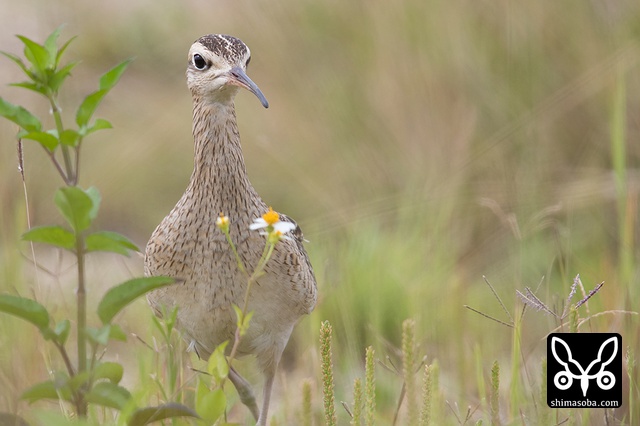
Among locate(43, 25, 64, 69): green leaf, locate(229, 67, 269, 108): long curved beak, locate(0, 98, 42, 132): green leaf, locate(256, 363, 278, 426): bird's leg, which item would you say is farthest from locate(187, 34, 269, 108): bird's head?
locate(0, 98, 42, 132): green leaf

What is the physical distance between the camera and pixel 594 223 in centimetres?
624

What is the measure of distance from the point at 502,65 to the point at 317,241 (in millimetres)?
1663

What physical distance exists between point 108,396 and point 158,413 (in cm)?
14

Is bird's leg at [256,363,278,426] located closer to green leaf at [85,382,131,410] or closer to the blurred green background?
the blurred green background

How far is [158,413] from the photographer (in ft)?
8.61

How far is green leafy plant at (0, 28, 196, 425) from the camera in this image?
2449 mm

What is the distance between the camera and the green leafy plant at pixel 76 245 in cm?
245

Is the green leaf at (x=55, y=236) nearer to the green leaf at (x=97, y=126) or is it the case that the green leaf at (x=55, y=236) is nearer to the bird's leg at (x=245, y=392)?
the green leaf at (x=97, y=126)

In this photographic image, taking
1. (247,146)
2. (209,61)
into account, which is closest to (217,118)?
(209,61)

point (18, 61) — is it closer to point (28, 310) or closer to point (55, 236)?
point (55, 236)

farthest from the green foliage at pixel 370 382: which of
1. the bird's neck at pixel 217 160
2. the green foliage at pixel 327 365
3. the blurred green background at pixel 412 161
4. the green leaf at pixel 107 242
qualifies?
the blurred green background at pixel 412 161

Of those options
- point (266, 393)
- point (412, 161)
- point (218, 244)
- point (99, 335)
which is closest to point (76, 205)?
point (99, 335)

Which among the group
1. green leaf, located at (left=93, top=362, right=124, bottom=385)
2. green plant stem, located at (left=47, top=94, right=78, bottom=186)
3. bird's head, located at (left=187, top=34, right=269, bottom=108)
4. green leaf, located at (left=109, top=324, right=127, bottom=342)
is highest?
bird's head, located at (left=187, top=34, right=269, bottom=108)

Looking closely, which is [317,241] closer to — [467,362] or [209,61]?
[467,362]
